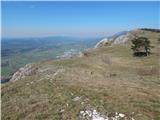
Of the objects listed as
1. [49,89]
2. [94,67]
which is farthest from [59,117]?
[94,67]

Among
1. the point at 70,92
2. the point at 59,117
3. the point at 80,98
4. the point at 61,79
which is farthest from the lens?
the point at 61,79

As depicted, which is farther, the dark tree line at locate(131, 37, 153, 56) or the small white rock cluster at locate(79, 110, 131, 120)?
the dark tree line at locate(131, 37, 153, 56)

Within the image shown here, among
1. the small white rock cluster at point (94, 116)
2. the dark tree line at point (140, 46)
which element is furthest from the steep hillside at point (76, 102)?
the dark tree line at point (140, 46)

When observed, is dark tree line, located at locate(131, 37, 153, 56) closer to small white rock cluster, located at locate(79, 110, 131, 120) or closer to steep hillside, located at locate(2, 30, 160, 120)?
steep hillside, located at locate(2, 30, 160, 120)

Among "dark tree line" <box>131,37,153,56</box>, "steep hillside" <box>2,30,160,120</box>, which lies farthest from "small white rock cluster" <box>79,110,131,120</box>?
"dark tree line" <box>131,37,153,56</box>

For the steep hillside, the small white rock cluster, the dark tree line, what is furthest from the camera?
the dark tree line

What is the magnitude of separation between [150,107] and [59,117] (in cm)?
800

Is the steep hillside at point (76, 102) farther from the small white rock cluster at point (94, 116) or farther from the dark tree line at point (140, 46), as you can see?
the dark tree line at point (140, 46)

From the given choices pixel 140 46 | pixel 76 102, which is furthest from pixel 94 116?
pixel 140 46

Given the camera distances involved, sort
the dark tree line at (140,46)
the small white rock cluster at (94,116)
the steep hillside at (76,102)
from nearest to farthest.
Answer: the small white rock cluster at (94,116)
the steep hillside at (76,102)
the dark tree line at (140,46)

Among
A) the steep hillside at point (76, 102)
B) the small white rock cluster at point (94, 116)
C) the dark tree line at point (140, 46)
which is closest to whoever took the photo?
the small white rock cluster at point (94, 116)

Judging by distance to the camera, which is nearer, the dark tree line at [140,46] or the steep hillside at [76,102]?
the steep hillside at [76,102]

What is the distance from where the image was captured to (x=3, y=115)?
24219 millimetres

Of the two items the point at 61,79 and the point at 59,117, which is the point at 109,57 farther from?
the point at 59,117
